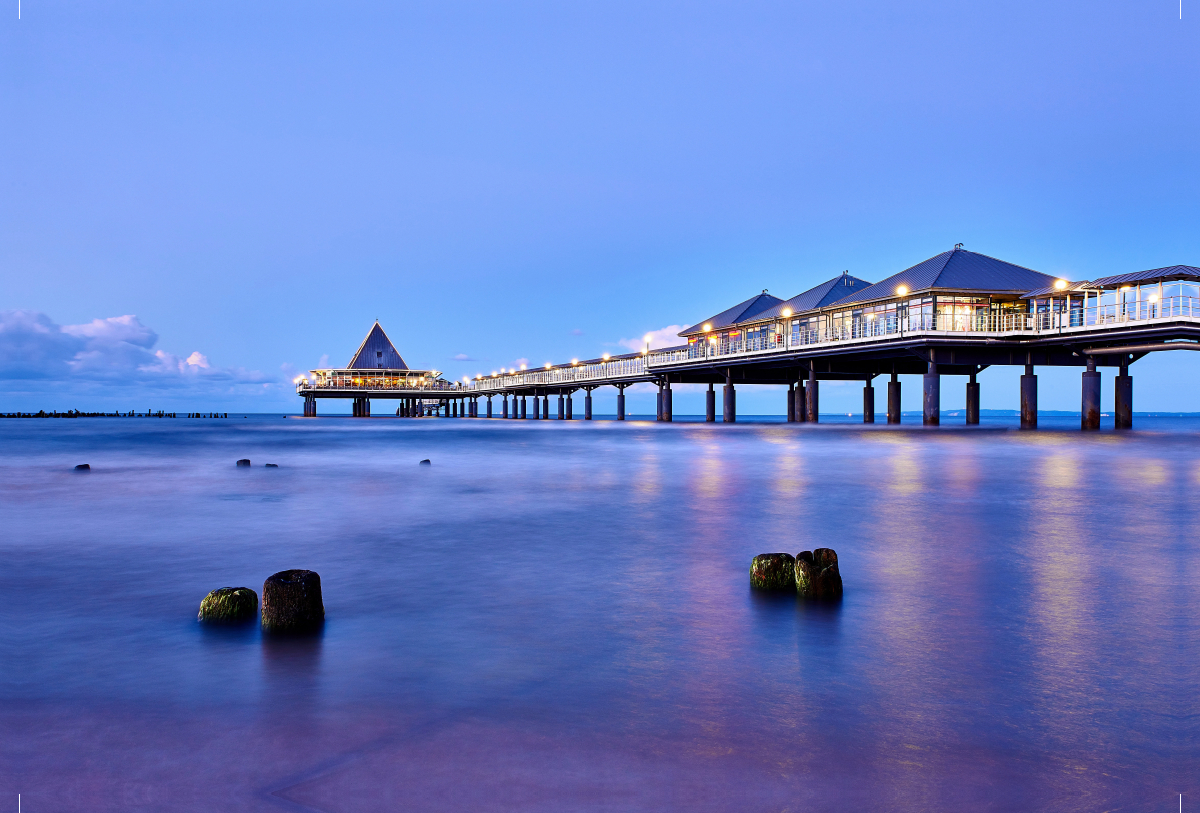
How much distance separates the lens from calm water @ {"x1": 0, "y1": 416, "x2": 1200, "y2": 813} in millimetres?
3982

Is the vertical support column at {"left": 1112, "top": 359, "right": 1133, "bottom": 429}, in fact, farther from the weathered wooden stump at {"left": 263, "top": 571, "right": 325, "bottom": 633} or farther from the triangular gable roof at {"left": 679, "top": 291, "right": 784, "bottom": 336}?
the weathered wooden stump at {"left": 263, "top": 571, "right": 325, "bottom": 633}

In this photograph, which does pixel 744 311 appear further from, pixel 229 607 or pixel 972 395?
pixel 229 607

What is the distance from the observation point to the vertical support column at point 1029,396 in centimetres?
4688

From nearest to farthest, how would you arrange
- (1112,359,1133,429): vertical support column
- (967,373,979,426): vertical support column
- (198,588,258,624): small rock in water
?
1. (198,588,258,624): small rock in water
2. (1112,359,1133,429): vertical support column
3. (967,373,979,426): vertical support column

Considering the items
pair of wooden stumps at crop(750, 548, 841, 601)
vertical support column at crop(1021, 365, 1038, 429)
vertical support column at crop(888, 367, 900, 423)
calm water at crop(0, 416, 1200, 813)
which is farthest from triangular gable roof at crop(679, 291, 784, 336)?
pair of wooden stumps at crop(750, 548, 841, 601)

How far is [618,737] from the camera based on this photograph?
4.48 metres

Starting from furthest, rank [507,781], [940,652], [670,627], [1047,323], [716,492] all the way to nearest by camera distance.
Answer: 1. [1047,323]
2. [716,492]
3. [670,627]
4. [940,652]
5. [507,781]

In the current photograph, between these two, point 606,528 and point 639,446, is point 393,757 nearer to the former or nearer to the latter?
point 606,528

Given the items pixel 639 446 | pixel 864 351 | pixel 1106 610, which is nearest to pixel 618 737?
pixel 1106 610

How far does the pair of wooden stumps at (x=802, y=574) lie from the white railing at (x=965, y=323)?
114ft

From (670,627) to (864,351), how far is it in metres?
44.9

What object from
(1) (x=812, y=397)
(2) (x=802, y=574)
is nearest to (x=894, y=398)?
(1) (x=812, y=397)

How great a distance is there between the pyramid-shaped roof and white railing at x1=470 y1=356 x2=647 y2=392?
62.1 ft

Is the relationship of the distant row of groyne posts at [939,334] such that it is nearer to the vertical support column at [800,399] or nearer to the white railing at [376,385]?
the vertical support column at [800,399]
